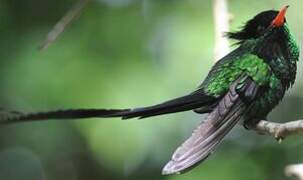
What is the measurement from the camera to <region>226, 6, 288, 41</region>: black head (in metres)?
2.32

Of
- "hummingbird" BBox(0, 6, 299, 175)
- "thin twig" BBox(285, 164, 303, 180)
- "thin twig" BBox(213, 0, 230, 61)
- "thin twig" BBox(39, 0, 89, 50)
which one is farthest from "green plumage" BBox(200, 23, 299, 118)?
"thin twig" BBox(39, 0, 89, 50)

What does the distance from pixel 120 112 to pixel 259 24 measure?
78 centimetres

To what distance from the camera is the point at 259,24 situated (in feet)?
7.98

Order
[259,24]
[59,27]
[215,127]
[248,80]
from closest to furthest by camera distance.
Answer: [59,27], [215,127], [248,80], [259,24]

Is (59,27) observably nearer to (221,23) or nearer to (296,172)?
(221,23)

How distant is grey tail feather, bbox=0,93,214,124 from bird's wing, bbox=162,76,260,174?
0.23 feet

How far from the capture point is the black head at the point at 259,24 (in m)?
2.32

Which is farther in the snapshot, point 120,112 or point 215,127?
point 215,127

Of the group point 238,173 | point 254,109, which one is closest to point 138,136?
point 238,173

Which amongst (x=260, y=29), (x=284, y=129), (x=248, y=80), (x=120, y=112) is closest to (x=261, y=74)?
(x=248, y=80)

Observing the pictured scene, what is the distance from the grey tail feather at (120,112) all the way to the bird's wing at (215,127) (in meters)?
0.07

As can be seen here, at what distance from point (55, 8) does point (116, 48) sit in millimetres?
506

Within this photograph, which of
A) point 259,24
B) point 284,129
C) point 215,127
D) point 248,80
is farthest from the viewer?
point 259,24

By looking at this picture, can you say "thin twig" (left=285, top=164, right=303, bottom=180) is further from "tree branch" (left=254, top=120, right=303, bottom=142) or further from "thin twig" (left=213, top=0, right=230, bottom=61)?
"thin twig" (left=213, top=0, right=230, bottom=61)
